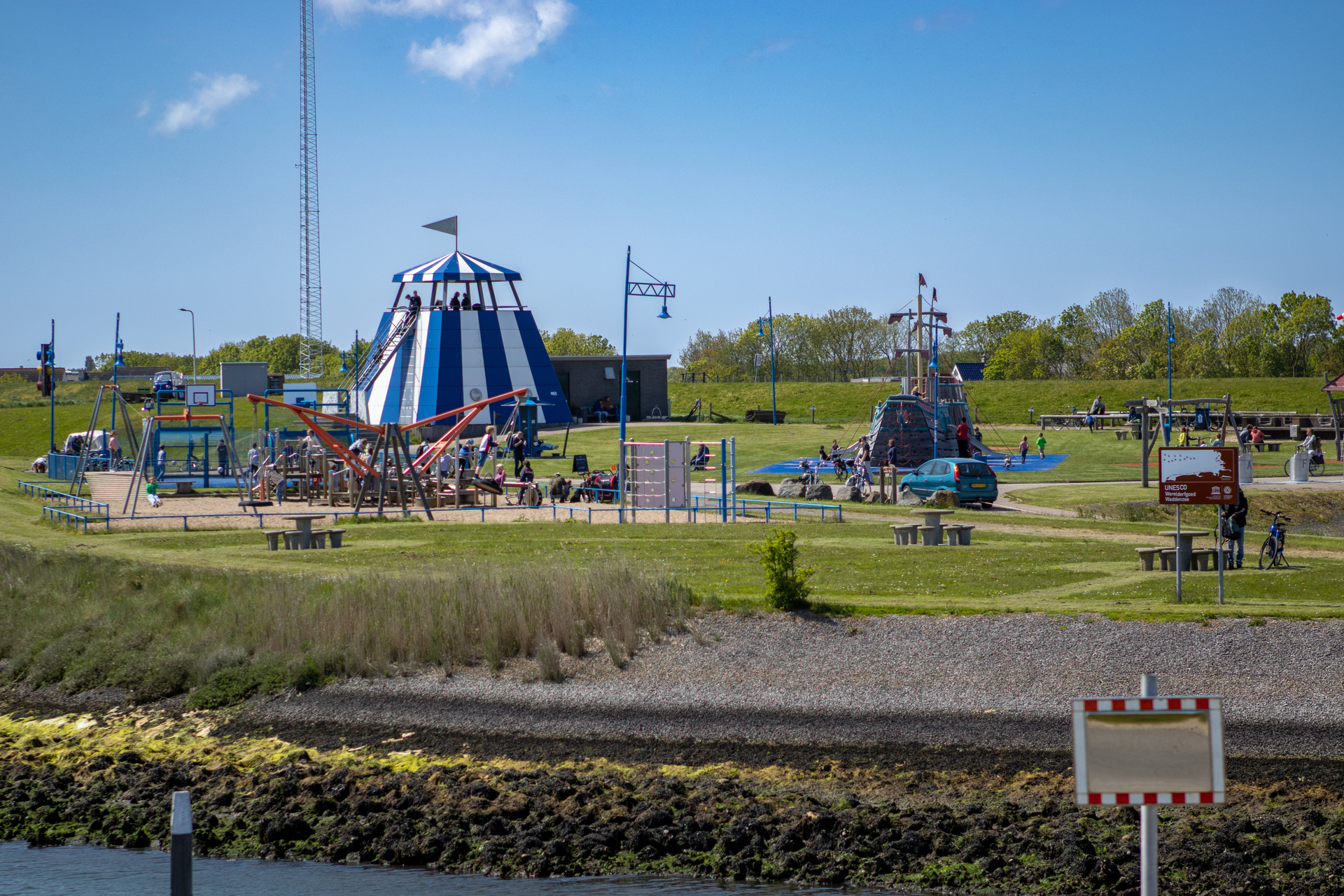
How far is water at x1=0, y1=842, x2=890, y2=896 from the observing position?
10625 mm

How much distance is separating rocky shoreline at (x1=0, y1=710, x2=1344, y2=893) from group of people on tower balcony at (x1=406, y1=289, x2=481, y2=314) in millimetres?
47384

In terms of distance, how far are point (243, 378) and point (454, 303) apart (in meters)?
10.8

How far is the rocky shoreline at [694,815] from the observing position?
10.5m

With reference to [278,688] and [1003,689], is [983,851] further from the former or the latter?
[278,688]

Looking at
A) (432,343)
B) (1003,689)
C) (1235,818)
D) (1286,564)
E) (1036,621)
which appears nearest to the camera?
(1235,818)

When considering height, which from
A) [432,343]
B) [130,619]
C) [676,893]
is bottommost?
[676,893]

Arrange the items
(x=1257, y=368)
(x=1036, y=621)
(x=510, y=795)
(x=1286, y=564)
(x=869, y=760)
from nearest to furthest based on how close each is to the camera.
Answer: (x=510, y=795)
(x=869, y=760)
(x=1036, y=621)
(x=1286, y=564)
(x=1257, y=368)

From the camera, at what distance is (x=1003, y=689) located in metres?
14.9

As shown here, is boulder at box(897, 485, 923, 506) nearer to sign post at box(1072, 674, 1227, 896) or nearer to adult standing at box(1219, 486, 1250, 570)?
adult standing at box(1219, 486, 1250, 570)

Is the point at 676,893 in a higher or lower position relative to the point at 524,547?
lower

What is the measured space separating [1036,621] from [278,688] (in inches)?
403

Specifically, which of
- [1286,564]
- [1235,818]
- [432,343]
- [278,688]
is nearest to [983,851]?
[1235,818]

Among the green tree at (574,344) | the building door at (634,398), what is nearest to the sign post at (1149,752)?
the building door at (634,398)

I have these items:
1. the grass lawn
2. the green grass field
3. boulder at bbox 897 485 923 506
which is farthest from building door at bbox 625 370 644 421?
the grass lawn
